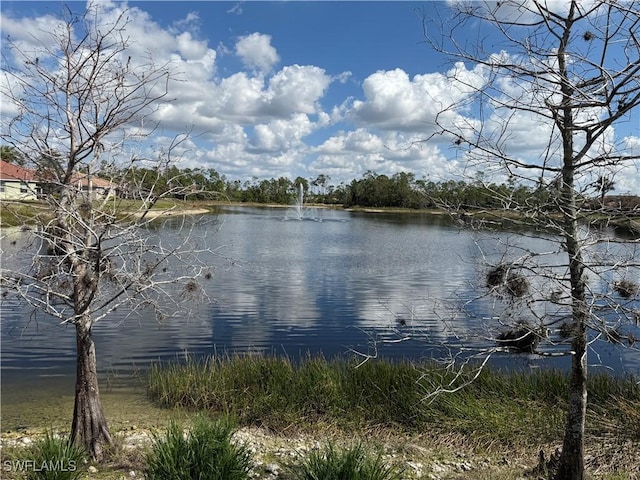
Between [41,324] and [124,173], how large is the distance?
35.8 ft

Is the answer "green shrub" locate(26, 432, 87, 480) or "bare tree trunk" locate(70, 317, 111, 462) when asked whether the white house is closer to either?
"bare tree trunk" locate(70, 317, 111, 462)

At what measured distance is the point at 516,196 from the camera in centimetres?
520

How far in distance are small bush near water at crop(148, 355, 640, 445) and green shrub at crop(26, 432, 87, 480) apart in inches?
131

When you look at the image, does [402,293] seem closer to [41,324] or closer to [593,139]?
[41,324]

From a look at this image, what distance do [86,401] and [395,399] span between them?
4.57 metres

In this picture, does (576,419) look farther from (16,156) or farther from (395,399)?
(16,156)

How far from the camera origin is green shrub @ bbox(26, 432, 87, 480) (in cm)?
468

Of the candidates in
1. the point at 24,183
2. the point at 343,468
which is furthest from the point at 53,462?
the point at 24,183

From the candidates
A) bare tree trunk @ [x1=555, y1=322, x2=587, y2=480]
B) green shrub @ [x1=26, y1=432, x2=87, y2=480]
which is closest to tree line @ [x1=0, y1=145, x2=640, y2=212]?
bare tree trunk @ [x1=555, y1=322, x2=587, y2=480]

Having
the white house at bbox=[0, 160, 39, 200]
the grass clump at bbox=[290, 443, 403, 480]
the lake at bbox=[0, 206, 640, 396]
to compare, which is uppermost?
the white house at bbox=[0, 160, 39, 200]

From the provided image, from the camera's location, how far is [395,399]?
326 inches

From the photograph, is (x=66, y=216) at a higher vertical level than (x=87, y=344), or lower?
higher

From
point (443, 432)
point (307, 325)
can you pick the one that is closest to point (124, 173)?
point (443, 432)

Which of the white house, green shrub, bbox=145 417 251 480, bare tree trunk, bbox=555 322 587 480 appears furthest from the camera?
the white house
